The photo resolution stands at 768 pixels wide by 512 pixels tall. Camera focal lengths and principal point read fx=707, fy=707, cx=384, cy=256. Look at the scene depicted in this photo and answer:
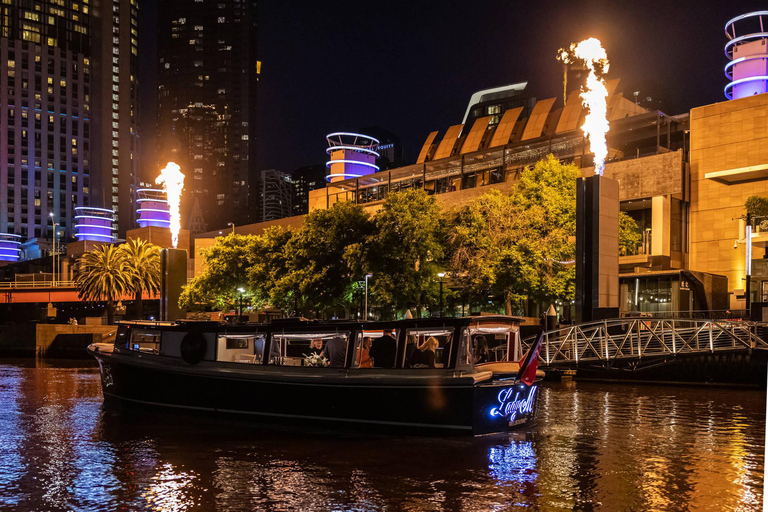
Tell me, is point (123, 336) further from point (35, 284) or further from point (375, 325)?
point (35, 284)

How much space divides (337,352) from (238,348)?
3938mm

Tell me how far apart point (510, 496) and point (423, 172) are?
2761 inches

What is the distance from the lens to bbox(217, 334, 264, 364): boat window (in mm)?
21984

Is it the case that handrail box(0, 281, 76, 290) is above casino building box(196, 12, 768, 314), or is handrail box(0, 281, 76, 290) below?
below

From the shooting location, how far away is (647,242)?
55.8m

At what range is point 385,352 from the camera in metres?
19.4

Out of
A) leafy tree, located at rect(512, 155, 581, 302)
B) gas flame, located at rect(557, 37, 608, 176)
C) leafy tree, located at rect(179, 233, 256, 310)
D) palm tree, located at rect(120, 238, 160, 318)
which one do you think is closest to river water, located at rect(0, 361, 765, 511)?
gas flame, located at rect(557, 37, 608, 176)

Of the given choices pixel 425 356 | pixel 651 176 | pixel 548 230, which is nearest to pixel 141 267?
pixel 548 230

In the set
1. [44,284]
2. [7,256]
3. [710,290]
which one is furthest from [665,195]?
[7,256]

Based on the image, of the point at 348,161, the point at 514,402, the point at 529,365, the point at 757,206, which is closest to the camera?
the point at 529,365

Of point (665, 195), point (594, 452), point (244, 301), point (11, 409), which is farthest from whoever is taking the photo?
point (244, 301)

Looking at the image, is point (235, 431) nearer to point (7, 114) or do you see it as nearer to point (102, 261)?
point (102, 261)

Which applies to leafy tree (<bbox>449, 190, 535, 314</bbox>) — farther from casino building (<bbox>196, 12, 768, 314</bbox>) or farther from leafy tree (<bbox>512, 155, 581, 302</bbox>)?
casino building (<bbox>196, 12, 768, 314</bbox>)

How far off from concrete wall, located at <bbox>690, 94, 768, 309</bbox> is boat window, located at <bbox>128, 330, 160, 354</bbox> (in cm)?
4294
